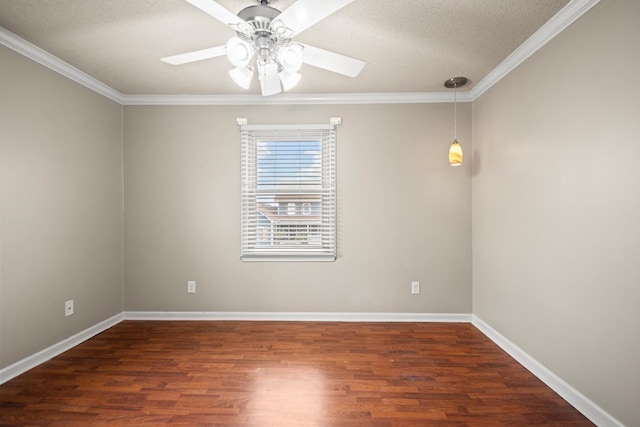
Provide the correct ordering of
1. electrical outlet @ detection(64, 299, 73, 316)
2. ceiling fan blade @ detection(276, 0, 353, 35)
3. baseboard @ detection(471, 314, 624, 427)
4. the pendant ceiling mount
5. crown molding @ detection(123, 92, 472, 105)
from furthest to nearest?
crown molding @ detection(123, 92, 472, 105) < the pendant ceiling mount < electrical outlet @ detection(64, 299, 73, 316) < baseboard @ detection(471, 314, 624, 427) < ceiling fan blade @ detection(276, 0, 353, 35)

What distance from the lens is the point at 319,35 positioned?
2.41 metres

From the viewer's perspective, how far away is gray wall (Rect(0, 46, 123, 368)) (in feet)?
8.07

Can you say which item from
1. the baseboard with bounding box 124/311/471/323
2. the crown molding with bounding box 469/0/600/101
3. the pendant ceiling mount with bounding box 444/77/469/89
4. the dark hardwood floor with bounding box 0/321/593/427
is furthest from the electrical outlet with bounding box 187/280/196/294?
the crown molding with bounding box 469/0/600/101

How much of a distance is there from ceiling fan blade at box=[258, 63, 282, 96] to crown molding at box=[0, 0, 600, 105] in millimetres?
1483

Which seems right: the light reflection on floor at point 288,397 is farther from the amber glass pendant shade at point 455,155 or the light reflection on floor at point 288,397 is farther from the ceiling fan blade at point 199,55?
the amber glass pendant shade at point 455,155

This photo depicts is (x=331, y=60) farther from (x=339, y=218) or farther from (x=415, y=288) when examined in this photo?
(x=415, y=288)

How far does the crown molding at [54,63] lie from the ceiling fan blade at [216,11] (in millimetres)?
1877

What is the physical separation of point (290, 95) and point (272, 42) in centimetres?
181

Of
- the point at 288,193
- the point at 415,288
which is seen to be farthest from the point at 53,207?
the point at 415,288

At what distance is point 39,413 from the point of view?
2.05 m

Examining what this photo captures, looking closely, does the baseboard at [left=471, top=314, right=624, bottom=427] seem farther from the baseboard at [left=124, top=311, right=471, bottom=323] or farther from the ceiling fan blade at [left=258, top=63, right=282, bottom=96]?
the ceiling fan blade at [left=258, top=63, right=282, bottom=96]

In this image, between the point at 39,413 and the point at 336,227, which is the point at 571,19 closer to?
the point at 336,227

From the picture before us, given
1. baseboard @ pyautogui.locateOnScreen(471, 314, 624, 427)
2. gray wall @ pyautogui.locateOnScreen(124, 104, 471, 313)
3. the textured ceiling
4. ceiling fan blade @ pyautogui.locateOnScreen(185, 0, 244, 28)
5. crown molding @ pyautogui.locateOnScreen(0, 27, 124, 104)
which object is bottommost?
baseboard @ pyautogui.locateOnScreen(471, 314, 624, 427)

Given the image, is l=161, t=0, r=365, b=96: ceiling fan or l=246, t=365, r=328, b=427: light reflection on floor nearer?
l=161, t=0, r=365, b=96: ceiling fan
